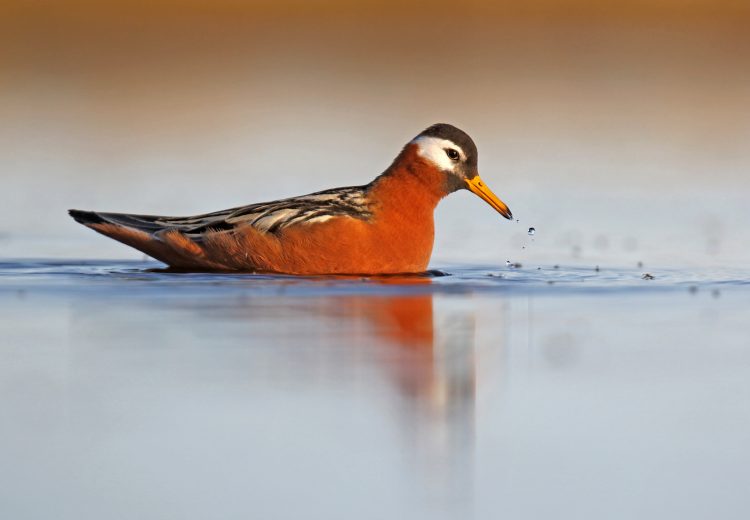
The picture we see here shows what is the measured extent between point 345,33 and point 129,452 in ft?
55.4

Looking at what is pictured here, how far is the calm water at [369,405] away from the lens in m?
5.09

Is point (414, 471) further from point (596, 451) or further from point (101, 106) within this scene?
point (101, 106)

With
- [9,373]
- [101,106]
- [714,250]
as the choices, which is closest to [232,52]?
[101,106]

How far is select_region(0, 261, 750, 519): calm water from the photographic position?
509cm

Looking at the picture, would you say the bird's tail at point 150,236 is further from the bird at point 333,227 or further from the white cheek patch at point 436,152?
the white cheek patch at point 436,152

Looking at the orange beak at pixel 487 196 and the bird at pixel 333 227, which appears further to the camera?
the orange beak at pixel 487 196

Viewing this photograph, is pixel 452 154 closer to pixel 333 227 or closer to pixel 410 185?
pixel 410 185

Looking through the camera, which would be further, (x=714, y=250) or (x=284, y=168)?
(x=284, y=168)

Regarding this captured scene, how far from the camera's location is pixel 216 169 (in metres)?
15.0

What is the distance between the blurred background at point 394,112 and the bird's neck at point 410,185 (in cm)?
56

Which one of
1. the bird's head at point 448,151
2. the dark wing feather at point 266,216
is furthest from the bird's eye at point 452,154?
the dark wing feather at point 266,216

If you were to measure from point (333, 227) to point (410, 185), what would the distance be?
0.90 meters

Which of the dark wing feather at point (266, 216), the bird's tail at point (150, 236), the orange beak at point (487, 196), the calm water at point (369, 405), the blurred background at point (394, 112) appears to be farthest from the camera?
the blurred background at point (394, 112)

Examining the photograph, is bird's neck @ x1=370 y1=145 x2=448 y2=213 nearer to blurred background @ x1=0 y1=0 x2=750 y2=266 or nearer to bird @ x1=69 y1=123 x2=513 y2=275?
bird @ x1=69 y1=123 x2=513 y2=275
